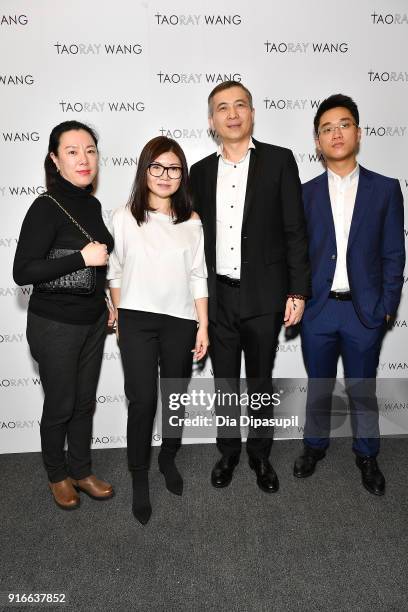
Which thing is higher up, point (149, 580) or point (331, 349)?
point (331, 349)

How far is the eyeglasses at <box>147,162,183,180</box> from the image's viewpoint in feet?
6.91

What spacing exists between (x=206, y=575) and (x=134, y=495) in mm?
558

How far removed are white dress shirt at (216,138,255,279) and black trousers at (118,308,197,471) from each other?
392 mm

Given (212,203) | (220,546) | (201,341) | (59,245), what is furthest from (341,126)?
(220,546)

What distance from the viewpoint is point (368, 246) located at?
2.41m

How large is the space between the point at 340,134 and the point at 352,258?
25.1 inches

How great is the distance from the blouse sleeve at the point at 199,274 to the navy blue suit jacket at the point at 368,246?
61 centimetres

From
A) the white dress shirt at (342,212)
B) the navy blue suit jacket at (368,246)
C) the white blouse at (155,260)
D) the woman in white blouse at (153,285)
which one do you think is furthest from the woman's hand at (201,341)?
the white dress shirt at (342,212)

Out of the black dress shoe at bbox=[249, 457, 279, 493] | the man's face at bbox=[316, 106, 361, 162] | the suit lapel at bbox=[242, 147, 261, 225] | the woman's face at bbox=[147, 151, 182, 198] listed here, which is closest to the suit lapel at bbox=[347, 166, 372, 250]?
the man's face at bbox=[316, 106, 361, 162]

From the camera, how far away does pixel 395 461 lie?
9.35ft

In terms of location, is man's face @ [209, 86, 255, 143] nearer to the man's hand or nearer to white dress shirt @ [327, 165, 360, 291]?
white dress shirt @ [327, 165, 360, 291]

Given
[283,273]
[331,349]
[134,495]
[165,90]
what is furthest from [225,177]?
[134,495]

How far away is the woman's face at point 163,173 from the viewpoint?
211 cm

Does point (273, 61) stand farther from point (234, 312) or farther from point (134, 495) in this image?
point (134, 495)
